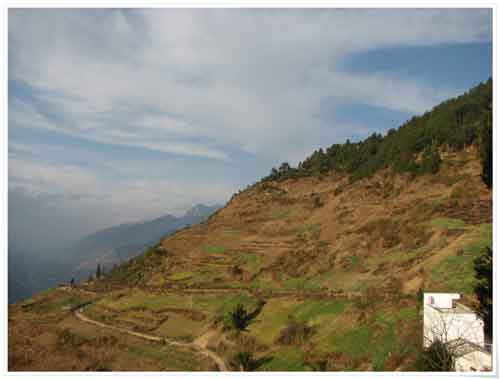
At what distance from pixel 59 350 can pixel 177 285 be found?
96.9 feet

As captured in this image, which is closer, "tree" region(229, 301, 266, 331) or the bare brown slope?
"tree" region(229, 301, 266, 331)

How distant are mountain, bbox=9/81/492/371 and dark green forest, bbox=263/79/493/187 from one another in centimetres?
35

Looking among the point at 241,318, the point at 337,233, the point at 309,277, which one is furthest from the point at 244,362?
the point at 337,233

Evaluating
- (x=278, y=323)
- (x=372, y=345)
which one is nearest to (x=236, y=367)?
(x=278, y=323)

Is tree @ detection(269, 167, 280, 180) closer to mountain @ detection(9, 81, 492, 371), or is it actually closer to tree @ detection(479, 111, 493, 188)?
mountain @ detection(9, 81, 492, 371)

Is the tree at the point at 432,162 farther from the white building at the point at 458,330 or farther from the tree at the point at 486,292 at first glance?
the white building at the point at 458,330

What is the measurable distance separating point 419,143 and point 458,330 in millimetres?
58526

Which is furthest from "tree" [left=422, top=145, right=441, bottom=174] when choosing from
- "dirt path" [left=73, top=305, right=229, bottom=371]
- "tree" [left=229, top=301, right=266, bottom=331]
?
"dirt path" [left=73, top=305, right=229, bottom=371]

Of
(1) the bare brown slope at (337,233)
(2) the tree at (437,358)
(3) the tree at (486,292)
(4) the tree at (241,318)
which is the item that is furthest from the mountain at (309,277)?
(3) the tree at (486,292)

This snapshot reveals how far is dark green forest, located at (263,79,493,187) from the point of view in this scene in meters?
58.0

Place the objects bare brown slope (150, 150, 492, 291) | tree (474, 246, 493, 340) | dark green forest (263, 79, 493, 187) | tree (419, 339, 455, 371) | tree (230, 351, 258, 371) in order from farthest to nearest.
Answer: dark green forest (263, 79, 493, 187) < bare brown slope (150, 150, 492, 291) < tree (230, 351, 258, 371) < tree (474, 246, 493, 340) < tree (419, 339, 455, 371)

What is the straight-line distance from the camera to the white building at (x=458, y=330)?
11.2 meters

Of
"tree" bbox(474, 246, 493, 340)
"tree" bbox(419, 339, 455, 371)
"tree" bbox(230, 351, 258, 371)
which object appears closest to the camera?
"tree" bbox(419, 339, 455, 371)
